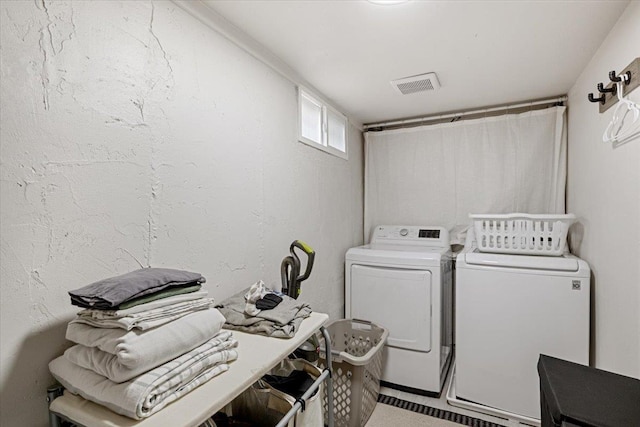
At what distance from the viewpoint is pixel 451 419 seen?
6.52 feet

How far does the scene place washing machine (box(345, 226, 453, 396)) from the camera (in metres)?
2.23

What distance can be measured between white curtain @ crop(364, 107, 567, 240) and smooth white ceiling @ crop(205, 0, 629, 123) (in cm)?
37

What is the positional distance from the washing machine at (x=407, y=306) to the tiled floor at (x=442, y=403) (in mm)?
43

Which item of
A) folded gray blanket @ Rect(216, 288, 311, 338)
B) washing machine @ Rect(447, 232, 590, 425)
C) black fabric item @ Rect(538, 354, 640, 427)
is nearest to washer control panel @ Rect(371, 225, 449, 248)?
washing machine @ Rect(447, 232, 590, 425)

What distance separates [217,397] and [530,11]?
74.9 inches

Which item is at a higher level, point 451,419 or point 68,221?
point 68,221

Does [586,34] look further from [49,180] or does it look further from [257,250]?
[49,180]

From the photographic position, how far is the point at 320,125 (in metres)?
2.35

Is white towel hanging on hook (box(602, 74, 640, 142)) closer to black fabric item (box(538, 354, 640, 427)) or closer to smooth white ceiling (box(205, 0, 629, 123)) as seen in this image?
smooth white ceiling (box(205, 0, 629, 123))

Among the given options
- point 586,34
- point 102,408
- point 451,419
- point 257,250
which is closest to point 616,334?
point 451,419

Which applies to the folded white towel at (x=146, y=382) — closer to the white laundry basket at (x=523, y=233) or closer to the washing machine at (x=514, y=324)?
the washing machine at (x=514, y=324)

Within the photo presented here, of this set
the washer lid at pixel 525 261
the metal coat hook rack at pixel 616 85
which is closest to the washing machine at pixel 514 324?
the washer lid at pixel 525 261

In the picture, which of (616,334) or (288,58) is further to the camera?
(288,58)

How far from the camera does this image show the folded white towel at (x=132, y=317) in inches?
29.7
